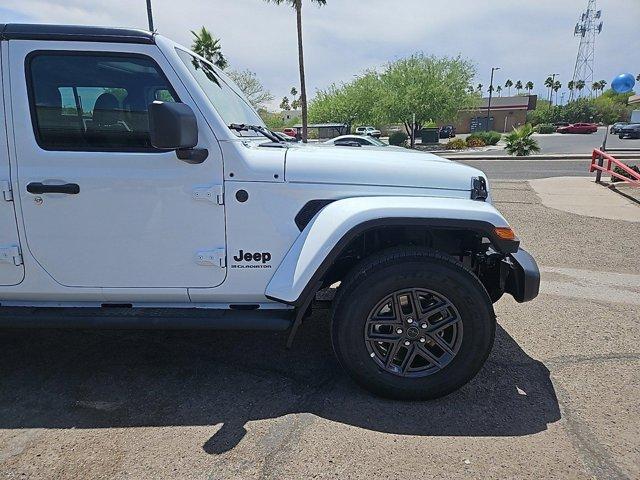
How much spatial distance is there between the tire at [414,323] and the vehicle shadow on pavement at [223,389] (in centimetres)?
18

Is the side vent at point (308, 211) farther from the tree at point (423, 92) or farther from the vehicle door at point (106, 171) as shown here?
the tree at point (423, 92)

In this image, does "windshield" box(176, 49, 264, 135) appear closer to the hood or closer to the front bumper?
the hood

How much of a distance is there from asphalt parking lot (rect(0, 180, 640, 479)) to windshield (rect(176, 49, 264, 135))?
1.69 m

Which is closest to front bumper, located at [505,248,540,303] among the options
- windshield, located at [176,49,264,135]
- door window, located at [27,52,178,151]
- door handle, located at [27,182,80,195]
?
windshield, located at [176,49,264,135]

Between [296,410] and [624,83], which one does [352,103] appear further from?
[296,410]

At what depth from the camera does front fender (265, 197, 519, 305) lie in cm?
230

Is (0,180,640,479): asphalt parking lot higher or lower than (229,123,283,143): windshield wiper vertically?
lower

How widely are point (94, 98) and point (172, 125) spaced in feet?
2.27

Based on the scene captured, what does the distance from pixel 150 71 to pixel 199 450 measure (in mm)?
2119

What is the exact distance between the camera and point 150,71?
A: 2396 mm

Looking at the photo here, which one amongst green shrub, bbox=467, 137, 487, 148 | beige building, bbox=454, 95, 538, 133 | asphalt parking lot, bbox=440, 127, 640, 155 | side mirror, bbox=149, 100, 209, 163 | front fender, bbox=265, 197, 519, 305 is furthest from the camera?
beige building, bbox=454, 95, 538, 133

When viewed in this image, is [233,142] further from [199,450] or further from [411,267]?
[199,450]

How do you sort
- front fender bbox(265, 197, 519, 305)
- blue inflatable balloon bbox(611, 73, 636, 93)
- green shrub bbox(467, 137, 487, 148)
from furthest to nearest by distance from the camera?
green shrub bbox(467, 137, 487, 148) < blue inflatable balloon bbox(611, 73, 636, 93) < front fender bbox(265, 197, 519, 305)

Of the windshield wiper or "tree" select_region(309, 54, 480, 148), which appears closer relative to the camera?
the windshield wiper
